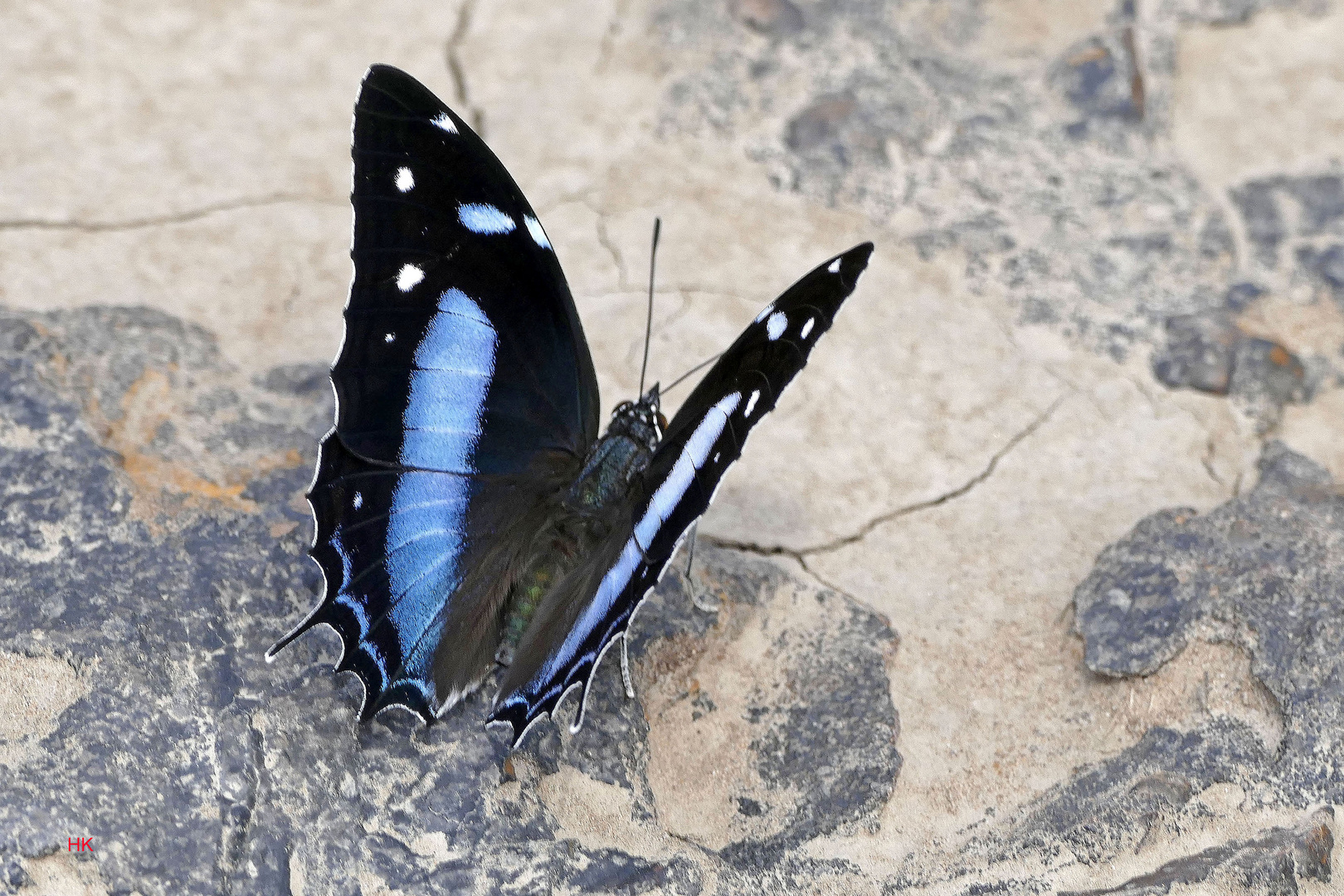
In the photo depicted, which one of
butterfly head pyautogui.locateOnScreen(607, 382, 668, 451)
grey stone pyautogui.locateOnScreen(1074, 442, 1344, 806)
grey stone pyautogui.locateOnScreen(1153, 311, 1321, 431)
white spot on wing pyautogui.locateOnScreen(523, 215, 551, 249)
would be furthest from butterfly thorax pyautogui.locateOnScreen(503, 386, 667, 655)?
grey stone pyautogui.locateOnScreen(1153, 311, 1321, 431)

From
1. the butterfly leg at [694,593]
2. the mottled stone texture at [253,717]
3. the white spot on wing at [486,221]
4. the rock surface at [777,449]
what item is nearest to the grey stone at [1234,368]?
the rock surface at [777,449]

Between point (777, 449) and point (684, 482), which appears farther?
point (777, 449)

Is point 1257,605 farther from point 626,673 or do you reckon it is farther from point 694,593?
point 626,673

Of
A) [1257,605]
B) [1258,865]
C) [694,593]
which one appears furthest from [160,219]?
[1258,865]

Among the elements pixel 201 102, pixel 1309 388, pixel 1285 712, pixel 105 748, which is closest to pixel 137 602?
pixel 105 748

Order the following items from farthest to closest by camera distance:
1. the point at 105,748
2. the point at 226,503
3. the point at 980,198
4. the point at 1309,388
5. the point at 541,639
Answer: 1. the point at 980,198
2. the point at 1309,388
3. the point at 226,503
4. the point at 541,639
5. the point at 105,748

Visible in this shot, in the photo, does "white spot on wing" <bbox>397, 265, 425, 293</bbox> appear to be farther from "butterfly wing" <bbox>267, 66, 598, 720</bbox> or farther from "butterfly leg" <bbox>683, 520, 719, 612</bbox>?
"butterfly leg" <bbox>683, 520, 719, 612</bbox>

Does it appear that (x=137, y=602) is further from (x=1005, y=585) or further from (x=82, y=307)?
(x=1005, y=585)

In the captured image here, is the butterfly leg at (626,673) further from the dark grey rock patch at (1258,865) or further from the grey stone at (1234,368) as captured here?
the grey stone at (1234,368)
